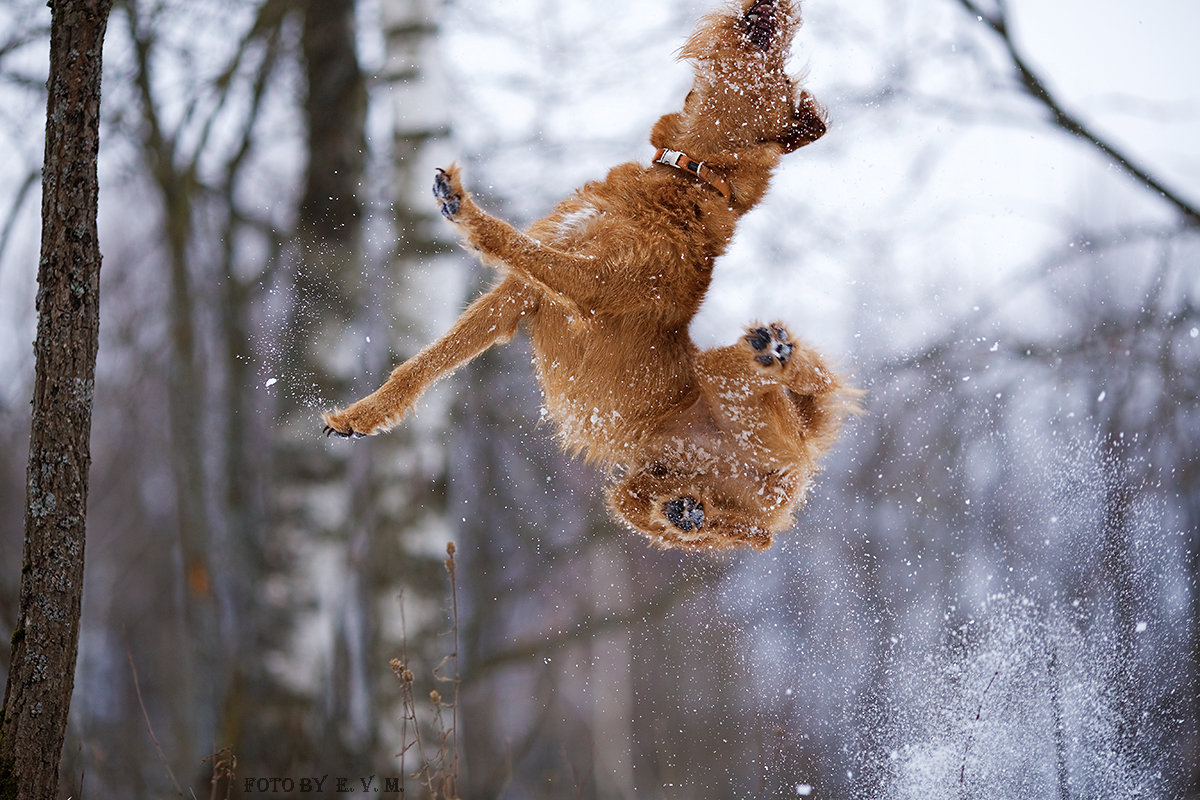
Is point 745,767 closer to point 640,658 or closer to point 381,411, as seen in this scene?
point 640,658

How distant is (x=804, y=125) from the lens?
2.63 m

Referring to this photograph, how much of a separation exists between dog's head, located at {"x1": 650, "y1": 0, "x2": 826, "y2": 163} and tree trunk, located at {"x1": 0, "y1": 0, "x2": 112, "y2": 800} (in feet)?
6.39

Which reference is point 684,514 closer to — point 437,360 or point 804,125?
point 437,360

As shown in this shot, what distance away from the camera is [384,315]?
4887 millimetres

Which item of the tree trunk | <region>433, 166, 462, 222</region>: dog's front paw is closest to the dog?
<region>433, 166, 462, 222</region>: dog's front paw

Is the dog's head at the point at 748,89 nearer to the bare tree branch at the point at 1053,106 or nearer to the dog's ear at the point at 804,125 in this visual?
the dog's ear at the point at 804,125

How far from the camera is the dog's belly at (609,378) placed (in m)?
2.69

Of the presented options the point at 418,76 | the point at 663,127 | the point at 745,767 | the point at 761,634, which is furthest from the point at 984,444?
the point at 418,76

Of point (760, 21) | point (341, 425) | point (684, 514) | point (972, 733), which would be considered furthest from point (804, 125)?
point (972, 733)

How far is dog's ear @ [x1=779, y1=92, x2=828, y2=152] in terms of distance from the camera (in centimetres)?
263

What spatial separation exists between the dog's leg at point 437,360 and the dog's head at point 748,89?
815mm

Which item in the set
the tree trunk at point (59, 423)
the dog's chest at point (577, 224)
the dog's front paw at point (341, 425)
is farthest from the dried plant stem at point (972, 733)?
the tree trunk at point (59, 423)

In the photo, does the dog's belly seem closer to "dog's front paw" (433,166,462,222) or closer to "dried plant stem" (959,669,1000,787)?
"dog's front paw" (433,166,462,222)

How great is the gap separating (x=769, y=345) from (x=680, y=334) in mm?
446
